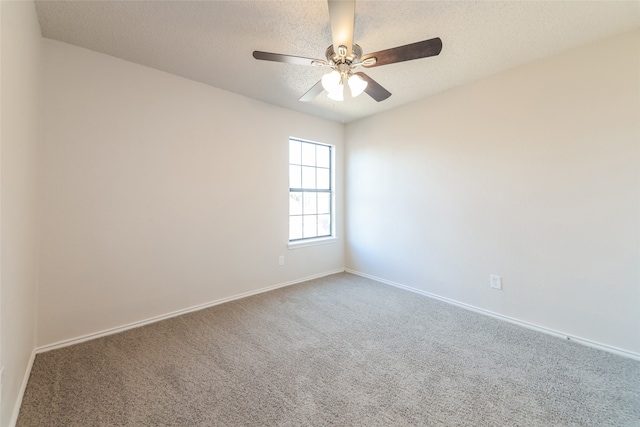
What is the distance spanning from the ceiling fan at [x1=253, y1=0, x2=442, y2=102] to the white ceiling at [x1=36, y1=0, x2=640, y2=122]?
12.2 inches

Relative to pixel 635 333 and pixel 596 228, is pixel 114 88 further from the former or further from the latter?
pixel 635 333

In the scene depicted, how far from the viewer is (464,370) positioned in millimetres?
1762

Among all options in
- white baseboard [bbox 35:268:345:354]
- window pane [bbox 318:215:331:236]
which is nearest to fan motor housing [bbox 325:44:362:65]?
window pane [bbox 318:215:331:236]

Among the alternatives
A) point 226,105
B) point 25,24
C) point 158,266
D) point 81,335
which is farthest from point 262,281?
point 25,24

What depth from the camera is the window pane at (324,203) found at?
400cm

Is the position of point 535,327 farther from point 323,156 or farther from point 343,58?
point 323,156

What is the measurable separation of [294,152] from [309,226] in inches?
43.5

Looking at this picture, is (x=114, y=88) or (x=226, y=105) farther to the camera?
(x=226, y=105)

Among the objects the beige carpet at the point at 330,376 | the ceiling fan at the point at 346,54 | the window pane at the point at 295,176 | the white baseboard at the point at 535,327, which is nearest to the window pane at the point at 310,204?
the window pane at the point at 295,176

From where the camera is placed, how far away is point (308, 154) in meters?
3.85

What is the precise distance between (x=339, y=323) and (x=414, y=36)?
249cm

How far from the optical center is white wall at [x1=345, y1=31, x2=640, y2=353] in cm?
194

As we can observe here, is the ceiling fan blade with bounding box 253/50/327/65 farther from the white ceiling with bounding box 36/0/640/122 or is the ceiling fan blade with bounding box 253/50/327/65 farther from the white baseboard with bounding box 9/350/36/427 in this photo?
the white baseboard with bounding box 9/350/36/427

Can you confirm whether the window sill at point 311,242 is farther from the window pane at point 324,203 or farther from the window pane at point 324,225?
the window pane at point 324,203
